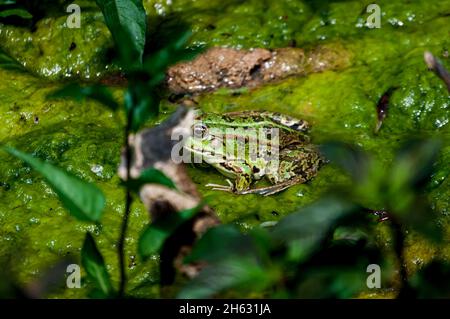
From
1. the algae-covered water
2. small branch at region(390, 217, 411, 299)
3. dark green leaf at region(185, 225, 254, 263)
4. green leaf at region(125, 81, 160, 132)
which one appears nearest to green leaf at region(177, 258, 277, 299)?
dark green leaf at region(185, 225, 254, 263)

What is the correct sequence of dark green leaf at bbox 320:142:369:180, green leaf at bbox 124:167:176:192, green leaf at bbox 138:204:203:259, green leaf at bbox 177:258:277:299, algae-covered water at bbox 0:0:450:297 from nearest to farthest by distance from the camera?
dark green leaf at bbox 320:142:369:180, green leaf at bbox 177:258:277:299, green leaf at bbox 124:167:176:192, green leaf at bbox 138:204:203:259, algae-covered water at bbox 0:0:450:297

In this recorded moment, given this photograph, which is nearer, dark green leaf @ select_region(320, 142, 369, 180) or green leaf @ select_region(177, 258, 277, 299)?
dark green leaf @ select_region(320, 142, 369, 180)

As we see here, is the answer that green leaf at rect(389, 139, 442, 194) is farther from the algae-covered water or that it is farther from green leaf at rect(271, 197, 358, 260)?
the algae-covered water

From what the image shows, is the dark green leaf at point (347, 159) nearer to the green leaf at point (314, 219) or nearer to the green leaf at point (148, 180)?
the green leaf at point (314, 219)

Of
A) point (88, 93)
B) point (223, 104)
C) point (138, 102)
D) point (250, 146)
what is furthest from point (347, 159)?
point (223, 104)

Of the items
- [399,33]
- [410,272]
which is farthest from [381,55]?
[410,272]

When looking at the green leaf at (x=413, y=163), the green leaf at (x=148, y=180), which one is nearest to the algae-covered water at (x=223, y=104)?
the green leaf at (x=148, y=180)

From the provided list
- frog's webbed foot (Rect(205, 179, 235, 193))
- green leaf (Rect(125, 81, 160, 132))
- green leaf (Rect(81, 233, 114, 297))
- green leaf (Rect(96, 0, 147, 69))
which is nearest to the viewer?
green leaf (Rect(125, 81, 160, 132))
